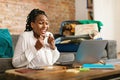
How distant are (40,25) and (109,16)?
11.8 feet

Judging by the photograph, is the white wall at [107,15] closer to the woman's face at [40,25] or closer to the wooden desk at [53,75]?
the woman's face at [40,25]

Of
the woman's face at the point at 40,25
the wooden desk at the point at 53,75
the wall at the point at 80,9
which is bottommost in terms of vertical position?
the wooden desk at the point at 53,75

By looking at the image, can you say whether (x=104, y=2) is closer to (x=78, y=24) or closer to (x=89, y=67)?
(x=78, y=24)

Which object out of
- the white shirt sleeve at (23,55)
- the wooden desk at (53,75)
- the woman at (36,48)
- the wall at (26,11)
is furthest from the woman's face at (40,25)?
the wall at (26,11)

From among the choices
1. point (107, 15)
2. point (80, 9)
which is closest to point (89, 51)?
point (80, 9)

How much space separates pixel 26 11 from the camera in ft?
13.3

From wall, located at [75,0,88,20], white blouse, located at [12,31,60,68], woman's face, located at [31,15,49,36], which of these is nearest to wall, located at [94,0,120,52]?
wall, located at [75,0,88,20]

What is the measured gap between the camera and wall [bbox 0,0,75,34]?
→ 372 cm

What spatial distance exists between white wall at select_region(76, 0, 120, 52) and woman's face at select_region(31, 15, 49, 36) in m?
3.00

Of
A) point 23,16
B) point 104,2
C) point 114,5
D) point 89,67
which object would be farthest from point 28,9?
point 89,67

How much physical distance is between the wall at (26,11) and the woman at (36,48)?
1799 mm

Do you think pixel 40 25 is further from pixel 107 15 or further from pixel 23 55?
pixel 107 15

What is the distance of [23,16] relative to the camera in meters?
4.00

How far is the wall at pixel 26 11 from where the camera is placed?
3.72 metres
